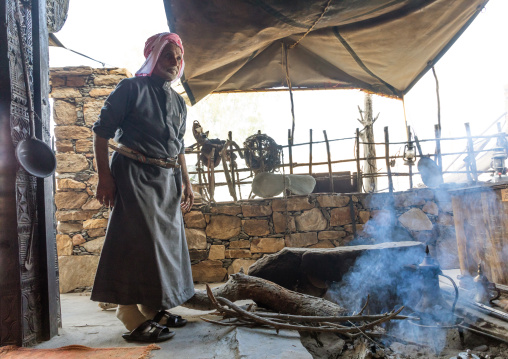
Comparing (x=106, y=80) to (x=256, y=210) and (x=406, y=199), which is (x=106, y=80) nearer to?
(x=256, y=210)

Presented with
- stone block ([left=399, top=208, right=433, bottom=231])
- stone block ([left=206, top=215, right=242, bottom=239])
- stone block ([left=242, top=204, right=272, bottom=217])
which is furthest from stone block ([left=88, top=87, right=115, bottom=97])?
stone block ([left=399, top=208, right=433, bottom=231])

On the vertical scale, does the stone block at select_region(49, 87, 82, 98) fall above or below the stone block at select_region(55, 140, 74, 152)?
above

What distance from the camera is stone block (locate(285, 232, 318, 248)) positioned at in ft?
17.2

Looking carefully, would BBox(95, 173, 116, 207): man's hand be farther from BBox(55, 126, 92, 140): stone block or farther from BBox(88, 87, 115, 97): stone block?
BBox(88, 87, 115, 97): stone block

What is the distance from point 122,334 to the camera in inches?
86.2

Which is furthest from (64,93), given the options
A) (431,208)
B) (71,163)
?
(431,208)

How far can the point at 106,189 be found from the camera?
2107 millimetres

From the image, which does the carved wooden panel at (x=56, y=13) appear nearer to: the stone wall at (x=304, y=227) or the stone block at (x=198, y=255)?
the stone wall at (x=304, y=227)

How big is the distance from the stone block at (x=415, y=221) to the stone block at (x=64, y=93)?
5.57m

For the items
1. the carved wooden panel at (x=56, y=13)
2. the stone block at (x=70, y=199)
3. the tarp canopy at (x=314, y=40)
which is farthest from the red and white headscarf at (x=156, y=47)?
the stone block at (x=70, y=199)

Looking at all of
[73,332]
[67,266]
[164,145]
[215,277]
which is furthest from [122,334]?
[67,266]

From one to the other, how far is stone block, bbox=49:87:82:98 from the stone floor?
3.80 metres

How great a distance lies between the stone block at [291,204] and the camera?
17.4ft

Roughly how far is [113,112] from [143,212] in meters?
0.66
